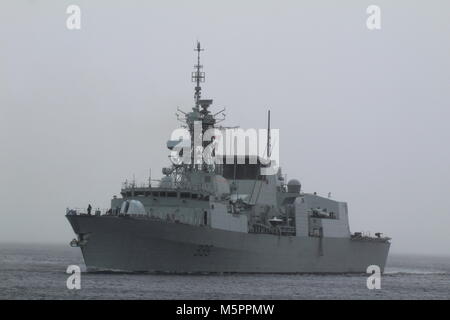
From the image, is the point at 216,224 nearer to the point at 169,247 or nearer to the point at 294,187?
the point at 169,247

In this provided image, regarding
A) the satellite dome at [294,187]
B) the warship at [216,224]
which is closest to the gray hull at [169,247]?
the warship at [216,224]

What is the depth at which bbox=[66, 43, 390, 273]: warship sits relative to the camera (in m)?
43.2

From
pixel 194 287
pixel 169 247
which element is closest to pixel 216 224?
pixel 169 247

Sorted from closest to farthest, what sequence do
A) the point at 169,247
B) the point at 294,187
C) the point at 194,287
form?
the point at 194,287 → the point at 169,247 → the point at 294,187

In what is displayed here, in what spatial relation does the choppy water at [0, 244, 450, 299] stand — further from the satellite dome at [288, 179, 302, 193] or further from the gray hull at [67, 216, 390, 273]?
the satellite dome at [288, 179, 302, 193]

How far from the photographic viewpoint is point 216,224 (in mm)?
45969

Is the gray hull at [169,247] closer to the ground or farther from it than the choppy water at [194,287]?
farther from it

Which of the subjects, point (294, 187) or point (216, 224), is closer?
point (216, 224)

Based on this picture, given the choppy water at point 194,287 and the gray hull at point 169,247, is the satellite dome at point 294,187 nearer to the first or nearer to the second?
the gray hull at point 169,247

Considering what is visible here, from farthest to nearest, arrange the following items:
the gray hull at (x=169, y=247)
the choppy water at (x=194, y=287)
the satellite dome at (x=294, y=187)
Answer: the satellite dome at (x=294, y=187) < the gray hull at (x=169, y=247) < the choppy water at (x=194, y=287)

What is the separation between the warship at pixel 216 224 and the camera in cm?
4322
